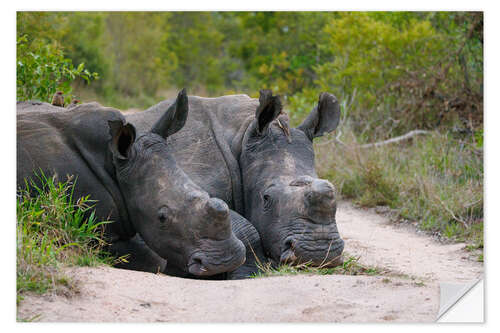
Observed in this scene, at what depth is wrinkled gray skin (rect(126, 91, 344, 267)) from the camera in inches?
230

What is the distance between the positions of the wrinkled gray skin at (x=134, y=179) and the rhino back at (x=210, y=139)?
0.42 m

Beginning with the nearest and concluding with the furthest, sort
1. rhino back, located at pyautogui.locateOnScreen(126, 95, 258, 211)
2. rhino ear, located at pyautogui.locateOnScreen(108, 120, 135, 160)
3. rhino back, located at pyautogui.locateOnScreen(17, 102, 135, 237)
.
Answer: rhino ear, located at pyautogui.locateOnScreen(108, 120, 135, 160), rhino back, located at pyautogui.locateOnScreen(17, 102, 135, 237), rhino back, located at pyautogui.locateOnScreen(126, 95, 258, 211)

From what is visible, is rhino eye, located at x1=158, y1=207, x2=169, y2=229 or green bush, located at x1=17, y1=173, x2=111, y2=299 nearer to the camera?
green bush, located at x1=17, y1=173, x2=111, y2=299

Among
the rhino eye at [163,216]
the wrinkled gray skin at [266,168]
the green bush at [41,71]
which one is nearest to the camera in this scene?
the rhino eye at [163,216]

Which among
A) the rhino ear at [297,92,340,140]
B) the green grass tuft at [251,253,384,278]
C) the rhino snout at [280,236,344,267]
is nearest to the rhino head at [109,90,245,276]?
the green grass tuft at [251,253,384,278]

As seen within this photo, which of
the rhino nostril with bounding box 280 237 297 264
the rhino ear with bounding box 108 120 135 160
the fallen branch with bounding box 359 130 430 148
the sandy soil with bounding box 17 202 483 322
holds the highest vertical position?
the rhino ear with bounding box 108 120 135 160

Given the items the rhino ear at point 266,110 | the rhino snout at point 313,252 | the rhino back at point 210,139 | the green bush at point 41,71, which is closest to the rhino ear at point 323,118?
the rhino ear at point 266,110

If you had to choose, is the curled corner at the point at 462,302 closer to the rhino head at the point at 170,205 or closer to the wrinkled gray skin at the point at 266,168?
the wrinkled gray skin at the point at 266,168

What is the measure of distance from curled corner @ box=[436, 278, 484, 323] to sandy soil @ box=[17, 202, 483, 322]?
2.9 inches

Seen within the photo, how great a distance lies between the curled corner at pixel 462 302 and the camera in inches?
197

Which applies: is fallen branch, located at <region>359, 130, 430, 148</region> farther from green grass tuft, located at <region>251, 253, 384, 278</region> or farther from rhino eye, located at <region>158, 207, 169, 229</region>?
rhino eye, located at <region>158, 207, 169, 229</region>

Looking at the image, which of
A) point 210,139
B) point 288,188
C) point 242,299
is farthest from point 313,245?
point 210,139

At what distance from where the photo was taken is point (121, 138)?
19.3 feet

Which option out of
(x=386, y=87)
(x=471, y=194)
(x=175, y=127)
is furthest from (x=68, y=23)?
(x=471, y=194)
